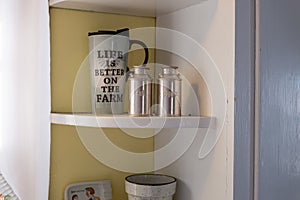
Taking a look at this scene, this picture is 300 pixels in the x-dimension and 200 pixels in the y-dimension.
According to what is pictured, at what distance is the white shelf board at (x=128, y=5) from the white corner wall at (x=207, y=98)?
0.04 meters

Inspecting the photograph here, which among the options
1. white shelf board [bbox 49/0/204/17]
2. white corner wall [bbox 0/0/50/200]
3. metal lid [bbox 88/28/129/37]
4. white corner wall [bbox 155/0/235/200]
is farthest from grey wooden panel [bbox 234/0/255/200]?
white corner wall [bbox 0/0/50/200]

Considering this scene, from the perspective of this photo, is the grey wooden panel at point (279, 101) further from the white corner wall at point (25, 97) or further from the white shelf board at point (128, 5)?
the white corner wall at point (25, 97)

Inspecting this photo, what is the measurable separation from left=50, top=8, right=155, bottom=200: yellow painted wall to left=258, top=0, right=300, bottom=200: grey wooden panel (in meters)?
0.47

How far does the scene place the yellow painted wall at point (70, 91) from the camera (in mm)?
1111

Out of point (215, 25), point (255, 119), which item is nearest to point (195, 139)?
point (255, 119)

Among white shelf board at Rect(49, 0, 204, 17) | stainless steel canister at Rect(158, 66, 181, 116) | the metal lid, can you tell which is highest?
white shelf board at Rect(49, 0, 204, 17)

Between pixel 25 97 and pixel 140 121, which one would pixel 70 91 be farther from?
pixel 140 121

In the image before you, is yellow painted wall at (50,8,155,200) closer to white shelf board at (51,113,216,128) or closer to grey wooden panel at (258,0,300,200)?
white shelf board at (51,113,216,128)

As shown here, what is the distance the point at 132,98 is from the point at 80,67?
0.76ft

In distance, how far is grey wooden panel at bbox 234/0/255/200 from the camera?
0.90 metres

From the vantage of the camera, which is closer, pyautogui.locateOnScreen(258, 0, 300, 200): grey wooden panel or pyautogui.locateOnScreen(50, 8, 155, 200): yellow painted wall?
pyautogui.locateOnScreen(258, 0, 300, 200): grey wooden panel

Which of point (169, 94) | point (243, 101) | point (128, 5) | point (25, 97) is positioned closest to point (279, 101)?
point (243, 101)

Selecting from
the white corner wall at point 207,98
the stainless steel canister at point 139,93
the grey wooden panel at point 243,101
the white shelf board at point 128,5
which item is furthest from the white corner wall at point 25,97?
the grey wooden panel at point 243,101

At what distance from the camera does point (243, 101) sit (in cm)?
91
